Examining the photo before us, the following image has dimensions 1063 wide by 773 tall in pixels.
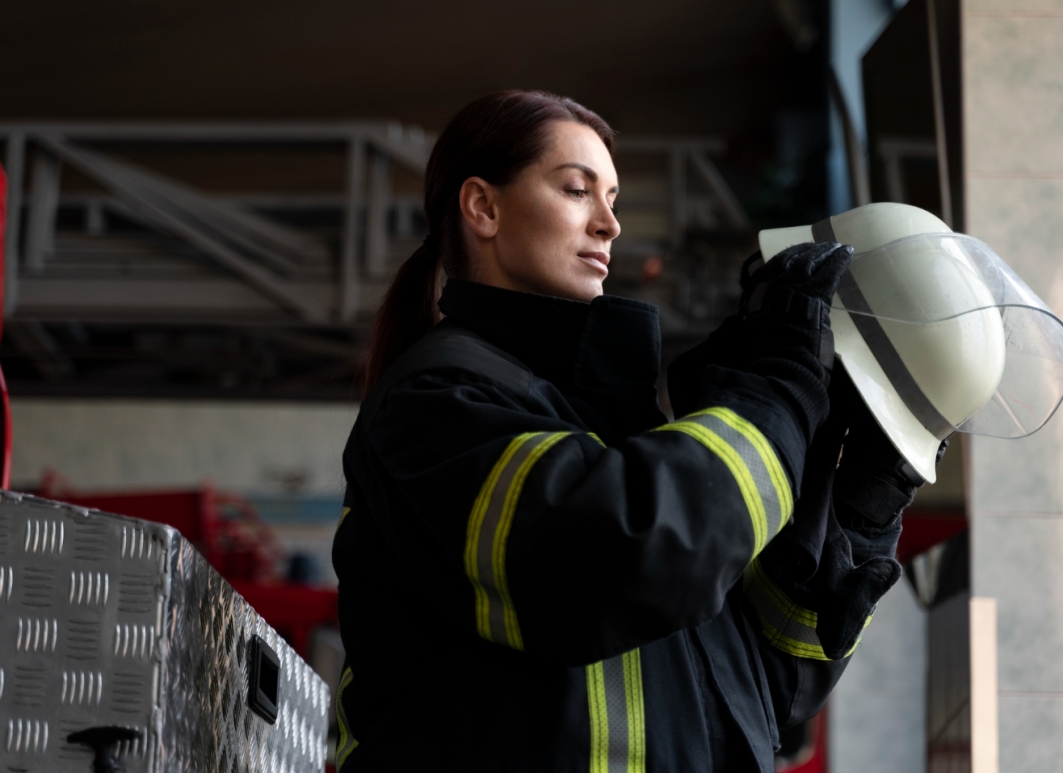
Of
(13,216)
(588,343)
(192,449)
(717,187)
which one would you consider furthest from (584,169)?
(192,449)

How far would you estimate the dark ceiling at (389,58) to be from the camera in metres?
9.55

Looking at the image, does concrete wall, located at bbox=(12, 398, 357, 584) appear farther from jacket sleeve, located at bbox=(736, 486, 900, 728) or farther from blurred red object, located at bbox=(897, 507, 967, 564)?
jacket sleeve, located at bbox=(736, 486, 900, 728)

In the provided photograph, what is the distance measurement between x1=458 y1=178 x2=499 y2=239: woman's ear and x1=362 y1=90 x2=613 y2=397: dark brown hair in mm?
14

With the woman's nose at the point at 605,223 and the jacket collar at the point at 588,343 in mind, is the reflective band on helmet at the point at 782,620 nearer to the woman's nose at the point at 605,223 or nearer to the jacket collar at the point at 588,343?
the jacket collar at the point at 588,343

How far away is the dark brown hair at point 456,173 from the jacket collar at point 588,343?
20cm

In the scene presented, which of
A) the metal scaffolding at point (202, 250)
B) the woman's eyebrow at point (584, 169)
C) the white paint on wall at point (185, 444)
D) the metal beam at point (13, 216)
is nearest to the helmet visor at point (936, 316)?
the woman's eyebrow at point (584, 169)

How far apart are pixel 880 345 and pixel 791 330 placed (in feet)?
0.69

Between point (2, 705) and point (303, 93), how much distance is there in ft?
34.8

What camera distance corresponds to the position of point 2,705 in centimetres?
105

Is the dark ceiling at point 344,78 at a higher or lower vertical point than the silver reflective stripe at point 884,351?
higher

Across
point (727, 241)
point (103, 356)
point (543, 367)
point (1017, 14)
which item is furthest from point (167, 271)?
point (543, 367)

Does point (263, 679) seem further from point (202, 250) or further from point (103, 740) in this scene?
point (202, 250)

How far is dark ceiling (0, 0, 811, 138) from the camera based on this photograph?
9.55 meters

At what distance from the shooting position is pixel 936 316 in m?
1.33
